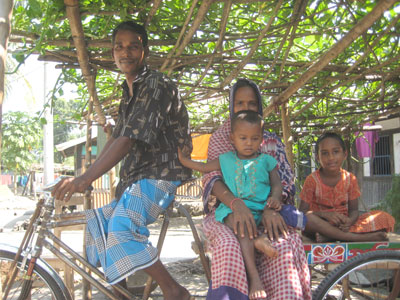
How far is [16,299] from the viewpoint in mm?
A: 2361

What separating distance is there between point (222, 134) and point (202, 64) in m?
1.63

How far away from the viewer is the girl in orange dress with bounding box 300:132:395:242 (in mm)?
2648

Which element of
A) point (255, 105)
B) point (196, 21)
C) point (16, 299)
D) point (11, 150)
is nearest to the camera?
point (16, 299)

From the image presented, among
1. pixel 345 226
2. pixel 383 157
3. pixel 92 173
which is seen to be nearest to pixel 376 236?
pixel 345 226

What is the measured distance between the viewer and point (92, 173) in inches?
86.7

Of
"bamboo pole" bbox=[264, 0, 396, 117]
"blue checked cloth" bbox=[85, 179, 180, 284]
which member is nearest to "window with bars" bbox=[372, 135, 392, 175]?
"bamboo pole" bbox=[264, 0, 396, 117]

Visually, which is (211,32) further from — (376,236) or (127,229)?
(376,236)

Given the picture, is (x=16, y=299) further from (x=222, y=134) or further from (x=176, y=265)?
(x=176, y=265)

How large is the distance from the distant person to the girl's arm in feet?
0.16

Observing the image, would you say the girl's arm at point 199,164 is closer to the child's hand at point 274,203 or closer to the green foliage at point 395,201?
the child's hand at point 274,203

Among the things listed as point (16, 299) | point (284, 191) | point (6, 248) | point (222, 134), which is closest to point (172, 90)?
point (222, 134)

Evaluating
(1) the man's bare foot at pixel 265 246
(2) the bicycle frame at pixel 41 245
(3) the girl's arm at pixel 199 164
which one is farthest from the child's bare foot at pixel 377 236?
(2) the bicycle frame at pixel 41 245

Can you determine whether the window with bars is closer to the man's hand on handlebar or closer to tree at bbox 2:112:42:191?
the man's hand on handlebar

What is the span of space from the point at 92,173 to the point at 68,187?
0.16 metres
